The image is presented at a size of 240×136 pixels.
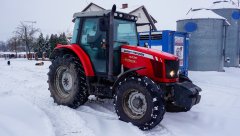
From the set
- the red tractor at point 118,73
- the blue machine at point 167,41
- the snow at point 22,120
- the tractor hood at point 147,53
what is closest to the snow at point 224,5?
the blue machine at point 167,41

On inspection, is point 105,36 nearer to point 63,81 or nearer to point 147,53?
point 147,53

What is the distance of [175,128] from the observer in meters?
5.89

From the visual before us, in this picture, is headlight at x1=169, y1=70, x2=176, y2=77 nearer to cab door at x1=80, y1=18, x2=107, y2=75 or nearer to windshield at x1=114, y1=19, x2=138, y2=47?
windshield at x1=114, y1=19, x2=138, y2=47

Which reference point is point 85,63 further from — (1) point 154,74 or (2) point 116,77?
(1) point 154,74

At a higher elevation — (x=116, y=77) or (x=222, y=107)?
(x=116, y=77)

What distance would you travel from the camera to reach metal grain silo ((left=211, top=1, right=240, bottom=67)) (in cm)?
2456

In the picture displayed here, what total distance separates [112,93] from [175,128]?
1.54m

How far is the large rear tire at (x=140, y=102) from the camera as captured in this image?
557 cm

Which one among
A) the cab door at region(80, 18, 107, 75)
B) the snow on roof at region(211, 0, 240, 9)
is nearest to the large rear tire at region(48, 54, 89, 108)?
the cab door at region(80, 18, 107, 75)

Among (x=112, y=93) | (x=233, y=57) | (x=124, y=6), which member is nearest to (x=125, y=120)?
(x=112, y=93)

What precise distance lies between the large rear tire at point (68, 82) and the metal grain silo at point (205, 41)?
13.6 meters

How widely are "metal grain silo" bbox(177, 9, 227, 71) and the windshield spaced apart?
1315cm

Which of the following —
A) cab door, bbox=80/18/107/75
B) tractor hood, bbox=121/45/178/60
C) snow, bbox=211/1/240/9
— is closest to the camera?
tractor hood, bbox=121/45/178/60

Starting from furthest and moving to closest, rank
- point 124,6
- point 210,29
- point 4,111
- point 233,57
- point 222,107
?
point 124,6 < point 233,57 < point 210,29 < point 222,107 < point 4,111
